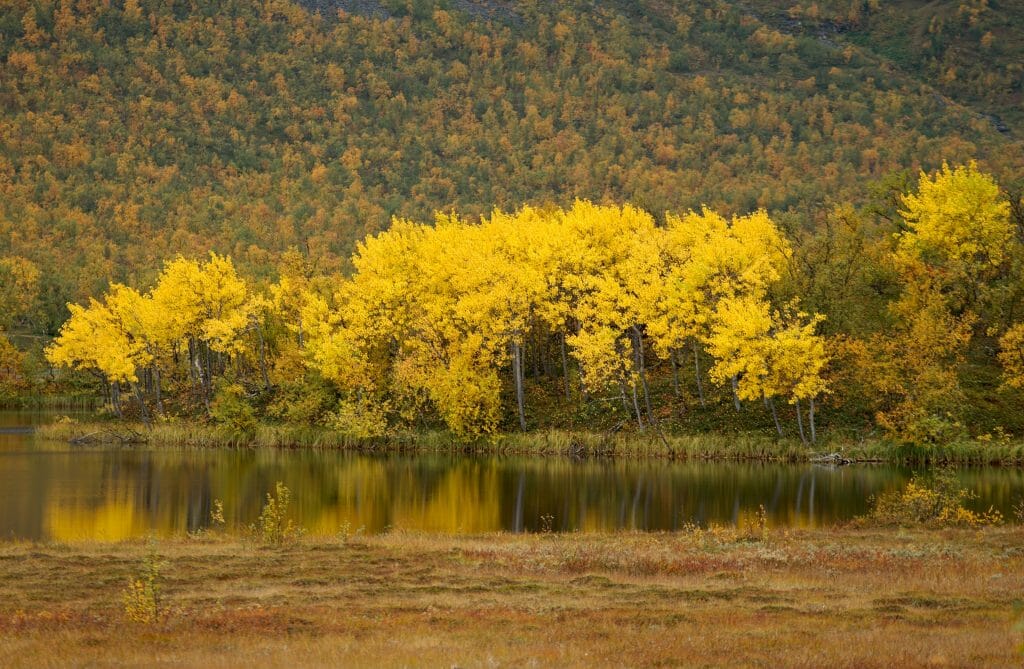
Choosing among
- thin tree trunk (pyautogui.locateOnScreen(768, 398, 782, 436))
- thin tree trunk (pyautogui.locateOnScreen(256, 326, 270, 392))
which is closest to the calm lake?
thin tree trunk (pyautogui.locateOnScreen(768, 398, 782, 436))

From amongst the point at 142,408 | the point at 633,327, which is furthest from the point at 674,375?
the point at 142,408

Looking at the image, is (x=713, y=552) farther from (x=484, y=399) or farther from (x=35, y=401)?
(x=35, y=401)

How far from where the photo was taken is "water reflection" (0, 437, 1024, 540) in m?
44.2

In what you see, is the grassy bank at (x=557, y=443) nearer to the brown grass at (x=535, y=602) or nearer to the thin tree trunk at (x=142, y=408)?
the thin tree trunk at (x=142, y=408)

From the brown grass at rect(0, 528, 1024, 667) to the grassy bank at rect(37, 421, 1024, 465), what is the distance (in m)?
28.5

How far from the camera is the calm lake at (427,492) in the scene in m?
44.1

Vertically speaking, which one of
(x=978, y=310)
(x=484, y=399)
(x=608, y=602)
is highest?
(x=978, y=310)

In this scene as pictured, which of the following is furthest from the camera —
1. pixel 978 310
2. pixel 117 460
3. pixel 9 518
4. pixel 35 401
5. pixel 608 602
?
pixel 35 401

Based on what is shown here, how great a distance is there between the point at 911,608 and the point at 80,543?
24295 millimetres

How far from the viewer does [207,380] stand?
312ft

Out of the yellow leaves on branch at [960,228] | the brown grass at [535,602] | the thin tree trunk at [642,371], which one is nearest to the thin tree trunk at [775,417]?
the thin tree trunk at [642,371]

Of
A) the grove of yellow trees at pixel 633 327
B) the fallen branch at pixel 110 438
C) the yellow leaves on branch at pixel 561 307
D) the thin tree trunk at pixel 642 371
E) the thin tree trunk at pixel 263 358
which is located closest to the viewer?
the grove of yellow trees at pixel 633 327

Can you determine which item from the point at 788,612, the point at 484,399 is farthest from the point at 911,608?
the point at 484,399

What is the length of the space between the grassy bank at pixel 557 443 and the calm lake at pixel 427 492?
9.63 feet
